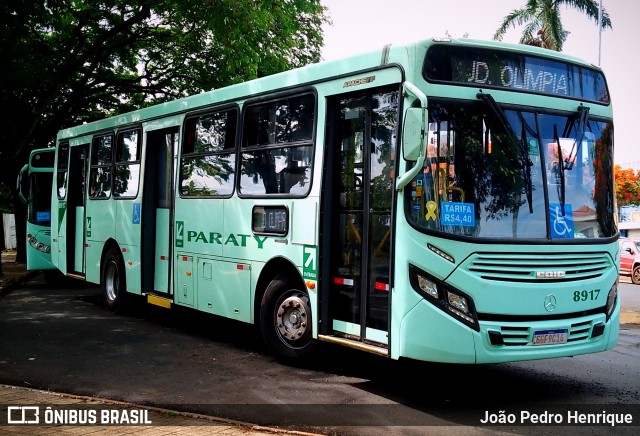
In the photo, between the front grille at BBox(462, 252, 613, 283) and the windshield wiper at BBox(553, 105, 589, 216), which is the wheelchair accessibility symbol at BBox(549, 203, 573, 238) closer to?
the windshield wiper at BBox(553, 105, 589, 216)

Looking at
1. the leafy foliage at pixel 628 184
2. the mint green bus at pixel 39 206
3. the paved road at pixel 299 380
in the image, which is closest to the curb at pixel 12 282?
the mint green bus at pixel 39 206

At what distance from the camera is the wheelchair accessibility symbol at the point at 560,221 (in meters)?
7.04

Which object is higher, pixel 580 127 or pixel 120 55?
pixel 120 55

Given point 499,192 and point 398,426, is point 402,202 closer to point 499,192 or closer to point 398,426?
point 499,192

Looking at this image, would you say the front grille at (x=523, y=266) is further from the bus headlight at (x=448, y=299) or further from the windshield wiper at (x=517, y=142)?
the windshield wiper at (x=517, y=142)

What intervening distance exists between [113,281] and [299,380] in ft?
21.5

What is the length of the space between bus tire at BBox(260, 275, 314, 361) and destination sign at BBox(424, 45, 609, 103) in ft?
9.69

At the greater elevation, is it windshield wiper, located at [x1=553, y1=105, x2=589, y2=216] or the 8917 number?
windshield wiper, located at [x1=553, y1=105, x2=589, y2=216]

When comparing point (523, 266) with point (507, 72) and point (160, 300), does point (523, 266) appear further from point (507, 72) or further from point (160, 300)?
point (160, 300)

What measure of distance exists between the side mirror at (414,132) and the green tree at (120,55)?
32.3 ft

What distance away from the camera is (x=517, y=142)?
7.02 metres

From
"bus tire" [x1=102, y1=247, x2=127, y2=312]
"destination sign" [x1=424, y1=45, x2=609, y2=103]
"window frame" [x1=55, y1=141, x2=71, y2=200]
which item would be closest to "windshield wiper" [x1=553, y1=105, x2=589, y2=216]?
"destination sign" [x1=424, y1=45, x2=609, y2=103]

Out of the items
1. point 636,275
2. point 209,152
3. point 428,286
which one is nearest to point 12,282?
point 209,152

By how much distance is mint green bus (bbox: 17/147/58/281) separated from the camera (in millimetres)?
19094
